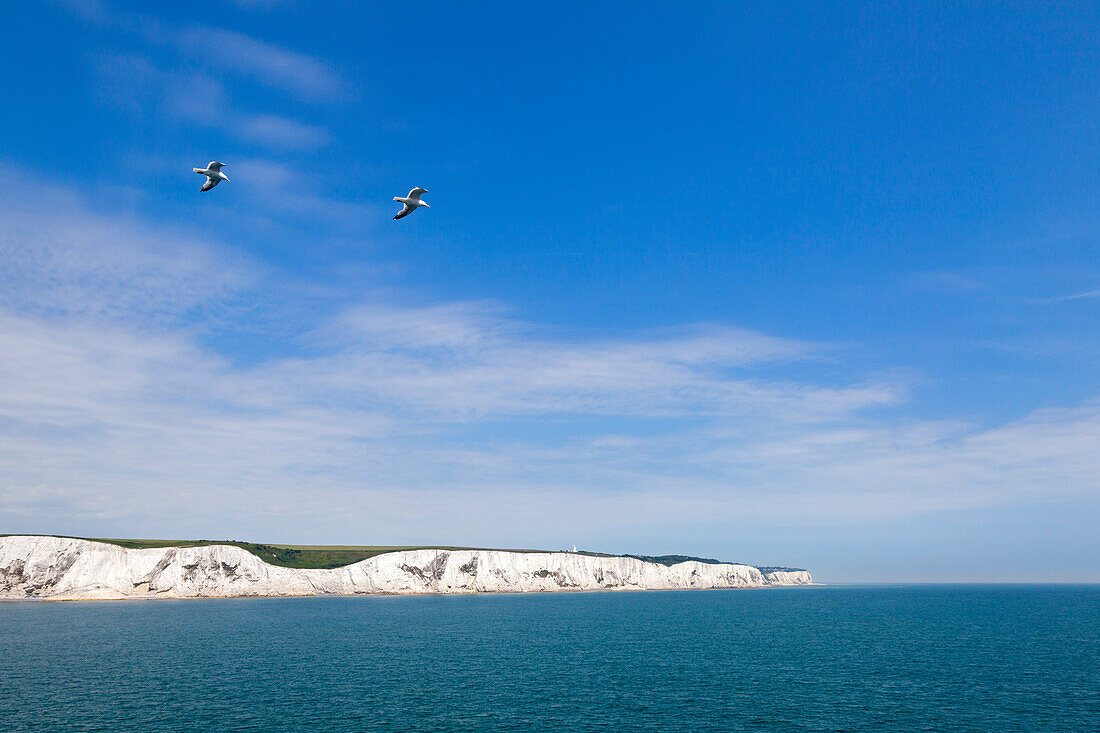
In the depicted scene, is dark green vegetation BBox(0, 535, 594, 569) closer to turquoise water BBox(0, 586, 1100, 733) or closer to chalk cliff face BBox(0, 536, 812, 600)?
chalk cliff face BBox(0, 536, 812, 600)

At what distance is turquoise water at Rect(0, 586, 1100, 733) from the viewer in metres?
44.6

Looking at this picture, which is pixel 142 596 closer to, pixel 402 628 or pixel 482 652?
pixel 402 628

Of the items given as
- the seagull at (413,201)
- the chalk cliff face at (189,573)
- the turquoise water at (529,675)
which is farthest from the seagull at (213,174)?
the chalk cliff face at (189,573)

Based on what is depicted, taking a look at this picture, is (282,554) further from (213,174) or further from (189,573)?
(213,174)

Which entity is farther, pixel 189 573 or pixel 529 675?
pixel 189 573

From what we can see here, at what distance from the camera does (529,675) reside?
60.1 metres

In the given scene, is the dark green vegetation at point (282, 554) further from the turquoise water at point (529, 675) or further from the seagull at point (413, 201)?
the seagull at point (413, 201)

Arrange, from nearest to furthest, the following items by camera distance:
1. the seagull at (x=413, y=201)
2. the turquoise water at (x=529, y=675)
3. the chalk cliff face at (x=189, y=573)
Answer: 1. the seagull at (x=413, y=201)
2. the turquoise water at (x=529, y=675)
3. the chalk cliff face at (x=189, y=573)

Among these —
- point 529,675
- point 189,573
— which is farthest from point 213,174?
point 189,573

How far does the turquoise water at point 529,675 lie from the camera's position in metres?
44.6

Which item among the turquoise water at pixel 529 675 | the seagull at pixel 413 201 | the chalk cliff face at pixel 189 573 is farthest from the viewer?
the chalk cliff face at pixel 189 573

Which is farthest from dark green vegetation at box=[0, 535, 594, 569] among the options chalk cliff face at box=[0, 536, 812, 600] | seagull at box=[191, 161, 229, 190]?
seagull at box=[191, 161, 229, 190]

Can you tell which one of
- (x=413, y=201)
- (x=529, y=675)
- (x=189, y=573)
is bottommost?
(x=529, y=675)

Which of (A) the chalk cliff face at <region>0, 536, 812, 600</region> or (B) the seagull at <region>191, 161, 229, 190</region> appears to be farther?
(A) the chalk cliff face at <region>0, 536, 812, 600</region>
